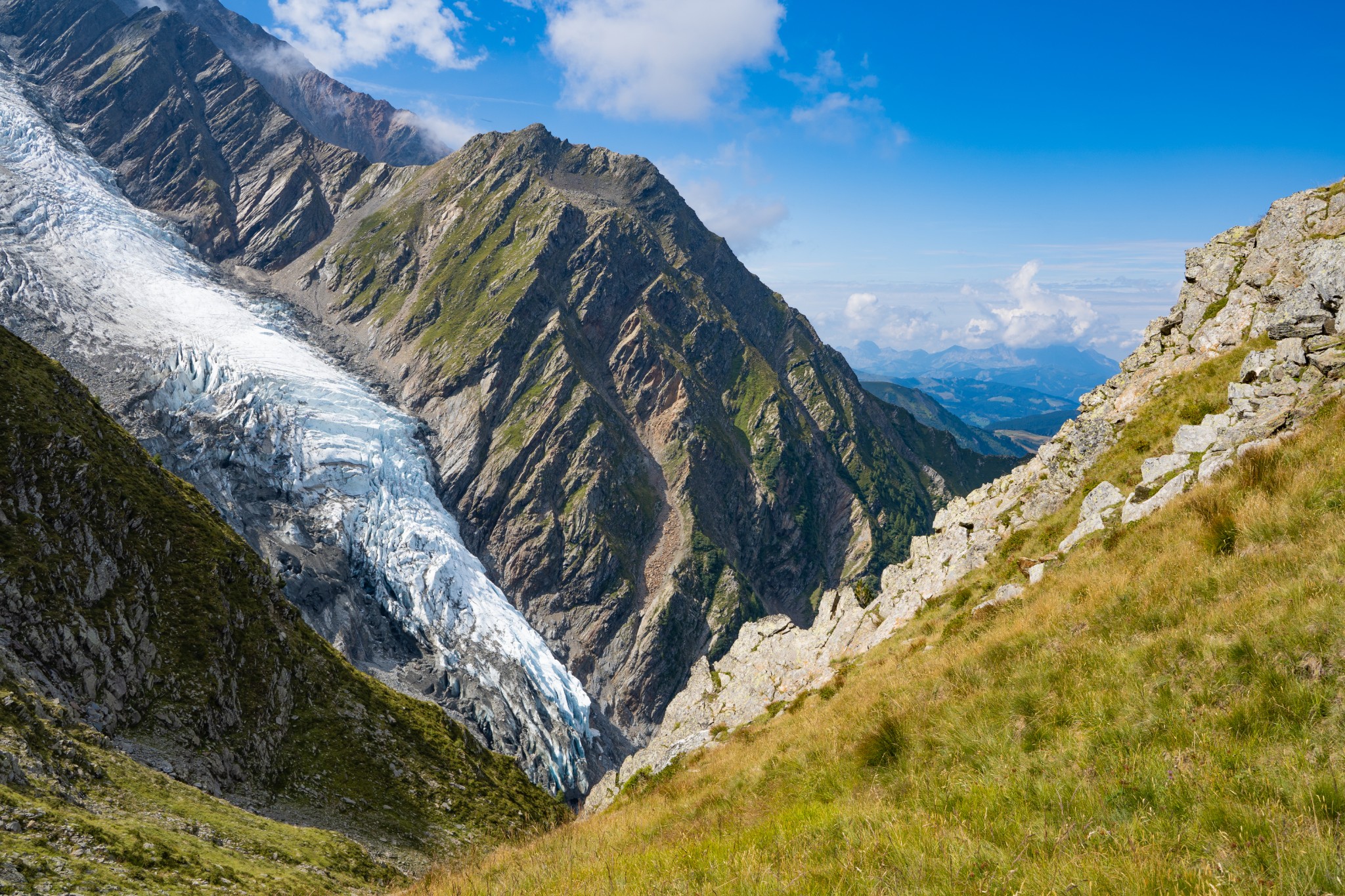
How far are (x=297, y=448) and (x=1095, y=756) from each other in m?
180

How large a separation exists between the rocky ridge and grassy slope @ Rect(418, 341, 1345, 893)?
309 centimetres

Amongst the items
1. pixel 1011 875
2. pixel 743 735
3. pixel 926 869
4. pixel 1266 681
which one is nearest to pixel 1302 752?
pixel 1266 681

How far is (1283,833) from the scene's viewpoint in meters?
5.46

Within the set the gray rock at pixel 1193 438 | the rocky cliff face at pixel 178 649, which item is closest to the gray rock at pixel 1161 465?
the gray rock at pixel 1193 438

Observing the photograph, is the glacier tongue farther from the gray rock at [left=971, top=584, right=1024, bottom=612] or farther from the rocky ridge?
the gray rock at [left=971, top=584, right=1024, bottom=612]

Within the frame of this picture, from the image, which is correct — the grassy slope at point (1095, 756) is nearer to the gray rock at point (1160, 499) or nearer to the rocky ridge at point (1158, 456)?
the gray rock at point (1160, 499)

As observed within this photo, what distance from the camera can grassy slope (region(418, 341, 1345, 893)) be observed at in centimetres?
589

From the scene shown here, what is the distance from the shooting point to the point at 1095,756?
314 inches

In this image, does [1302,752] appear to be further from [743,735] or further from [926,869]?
[743,735]

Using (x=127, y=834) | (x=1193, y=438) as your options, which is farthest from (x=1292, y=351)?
(x=127, y=834)

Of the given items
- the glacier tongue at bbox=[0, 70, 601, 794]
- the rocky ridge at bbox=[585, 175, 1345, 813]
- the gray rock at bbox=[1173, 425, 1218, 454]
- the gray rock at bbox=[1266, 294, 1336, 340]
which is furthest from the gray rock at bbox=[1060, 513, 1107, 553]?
the glacier tongue at bbox=[0, 70, 601, 794]

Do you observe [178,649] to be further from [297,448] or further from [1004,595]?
[297,448]

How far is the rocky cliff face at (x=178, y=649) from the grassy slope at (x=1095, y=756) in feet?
106

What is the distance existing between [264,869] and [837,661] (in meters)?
23.1
